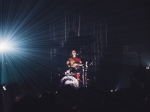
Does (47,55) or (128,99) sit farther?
(47,55)

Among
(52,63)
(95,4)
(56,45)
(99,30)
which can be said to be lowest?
(52,63)

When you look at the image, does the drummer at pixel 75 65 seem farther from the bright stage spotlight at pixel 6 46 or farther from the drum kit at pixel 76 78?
the bright stage spotlight at pixel 6 46

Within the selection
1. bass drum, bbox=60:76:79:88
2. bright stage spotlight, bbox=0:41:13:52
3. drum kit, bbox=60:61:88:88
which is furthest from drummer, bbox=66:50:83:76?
bright stage spotlight, bbox=0:41:13:52

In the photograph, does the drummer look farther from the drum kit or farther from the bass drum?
the bass drum

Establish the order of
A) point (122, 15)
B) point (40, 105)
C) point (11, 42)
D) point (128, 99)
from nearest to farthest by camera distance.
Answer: point (40, 105), point (128, 99), point (122, 15), point (11, 42)

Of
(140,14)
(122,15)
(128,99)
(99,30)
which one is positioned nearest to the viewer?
(128,99)

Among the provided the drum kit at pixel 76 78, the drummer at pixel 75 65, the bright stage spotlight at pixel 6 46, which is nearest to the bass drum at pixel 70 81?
the drum kit at pixel 76 78

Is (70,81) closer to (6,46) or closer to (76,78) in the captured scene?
(76,78)

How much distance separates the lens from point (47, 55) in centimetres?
960

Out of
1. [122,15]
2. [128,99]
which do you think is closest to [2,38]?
[122,15]

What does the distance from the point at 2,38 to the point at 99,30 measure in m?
3.91

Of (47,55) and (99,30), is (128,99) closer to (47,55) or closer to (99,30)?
(99,30)

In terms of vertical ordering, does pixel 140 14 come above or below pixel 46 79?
above

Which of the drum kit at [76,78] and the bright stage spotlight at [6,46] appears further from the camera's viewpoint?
the bright stage spotlight at [6,46]
